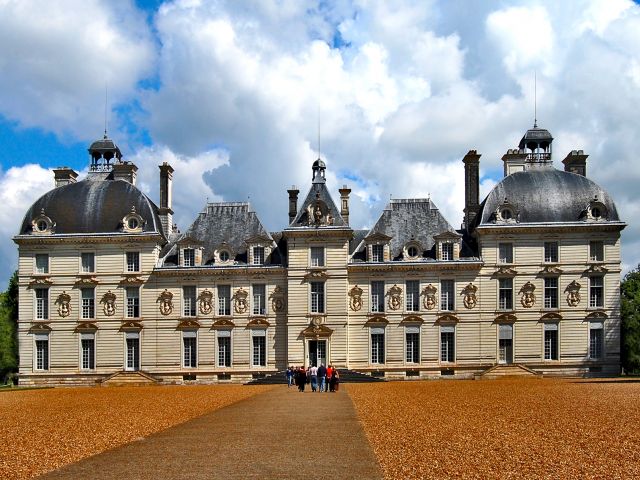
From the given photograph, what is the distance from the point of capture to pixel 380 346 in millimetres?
53875

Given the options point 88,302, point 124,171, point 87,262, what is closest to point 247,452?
point 88,302

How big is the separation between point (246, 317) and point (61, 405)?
23.4m

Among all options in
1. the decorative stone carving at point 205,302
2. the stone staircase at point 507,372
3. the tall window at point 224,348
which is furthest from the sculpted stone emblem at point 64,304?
the stone staircase at point 507,372

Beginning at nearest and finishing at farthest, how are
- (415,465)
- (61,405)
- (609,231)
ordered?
(415,465) < (61,405) < (609,231)

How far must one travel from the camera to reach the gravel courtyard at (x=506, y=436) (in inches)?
543

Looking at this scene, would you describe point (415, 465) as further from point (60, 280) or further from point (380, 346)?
point (60, 280)

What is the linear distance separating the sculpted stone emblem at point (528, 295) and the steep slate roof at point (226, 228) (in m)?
15.5

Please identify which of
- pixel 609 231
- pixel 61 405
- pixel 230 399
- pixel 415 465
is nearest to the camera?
pixel 415 465

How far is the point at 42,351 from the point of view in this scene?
179 feet

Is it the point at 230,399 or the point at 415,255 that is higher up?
the point at 415,255

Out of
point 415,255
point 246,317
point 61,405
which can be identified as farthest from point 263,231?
point 61,405

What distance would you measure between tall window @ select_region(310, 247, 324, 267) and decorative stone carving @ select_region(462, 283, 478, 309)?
878 centimetres

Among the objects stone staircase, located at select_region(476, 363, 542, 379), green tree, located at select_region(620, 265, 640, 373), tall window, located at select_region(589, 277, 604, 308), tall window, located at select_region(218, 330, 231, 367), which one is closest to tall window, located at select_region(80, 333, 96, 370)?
tall window, located at select_region(218, 330, 231, 367)

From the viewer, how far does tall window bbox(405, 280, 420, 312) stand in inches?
2119
